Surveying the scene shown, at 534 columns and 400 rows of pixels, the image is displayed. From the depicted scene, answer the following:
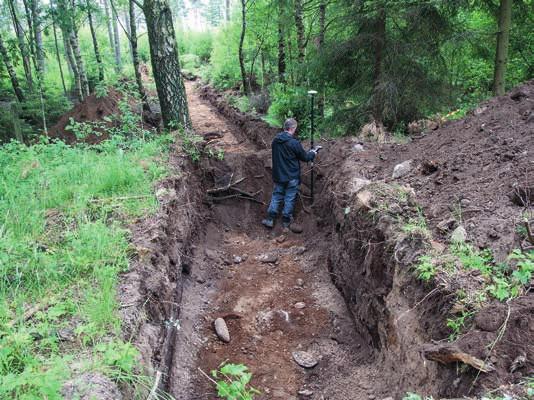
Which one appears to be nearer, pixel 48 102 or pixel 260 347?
pixel 260 347

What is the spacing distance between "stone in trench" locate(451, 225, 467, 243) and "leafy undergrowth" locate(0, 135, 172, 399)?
298 cm

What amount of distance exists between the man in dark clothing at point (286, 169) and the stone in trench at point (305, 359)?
356 centimetres

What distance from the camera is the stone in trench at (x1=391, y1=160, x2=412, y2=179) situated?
5906 mm

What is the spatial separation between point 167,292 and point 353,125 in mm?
5941

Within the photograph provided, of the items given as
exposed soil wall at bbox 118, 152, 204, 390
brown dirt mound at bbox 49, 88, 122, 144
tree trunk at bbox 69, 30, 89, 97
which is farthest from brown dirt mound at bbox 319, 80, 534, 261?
tree trunk at bbox 69, 30, 89, 97

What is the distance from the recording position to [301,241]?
7.61 metres

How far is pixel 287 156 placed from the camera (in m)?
7.90

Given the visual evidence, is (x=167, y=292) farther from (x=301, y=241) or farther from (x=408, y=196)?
(x=301, y=241)

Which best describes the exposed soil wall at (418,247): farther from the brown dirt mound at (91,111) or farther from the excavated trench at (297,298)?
the brown dirt mound at (91,111)

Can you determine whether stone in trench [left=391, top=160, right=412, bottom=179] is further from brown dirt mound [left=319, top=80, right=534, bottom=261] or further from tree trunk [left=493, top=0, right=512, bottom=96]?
tree trunk [left=493, top=0, right=512, bottom=96]

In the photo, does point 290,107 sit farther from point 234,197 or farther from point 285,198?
point 285,198

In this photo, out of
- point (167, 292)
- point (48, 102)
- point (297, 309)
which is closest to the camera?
point (167, 292)

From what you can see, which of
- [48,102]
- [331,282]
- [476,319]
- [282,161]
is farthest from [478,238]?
[48,102]

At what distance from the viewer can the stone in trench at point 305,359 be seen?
15.4ft
